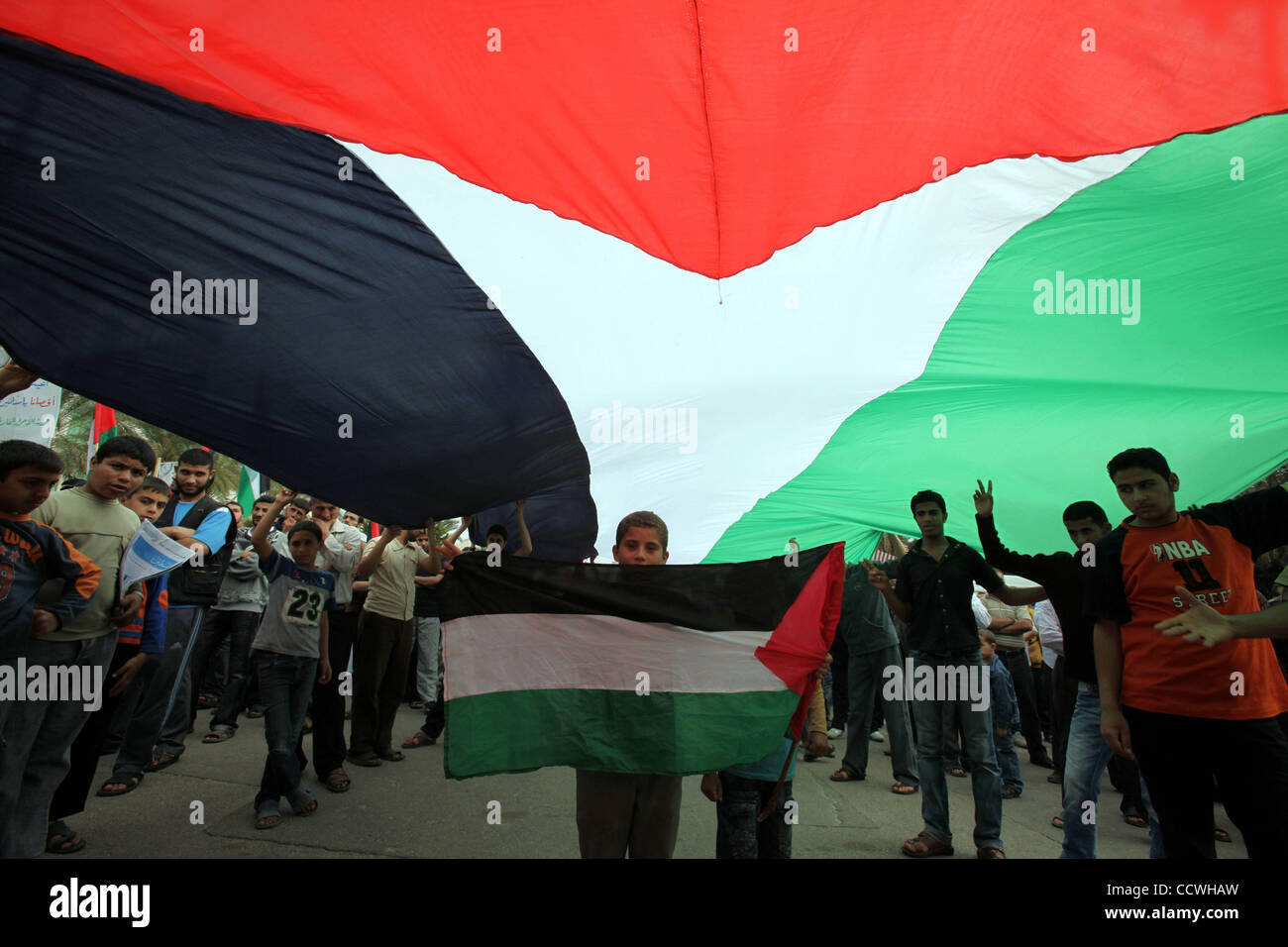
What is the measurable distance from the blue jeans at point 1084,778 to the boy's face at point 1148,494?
45.4 inches

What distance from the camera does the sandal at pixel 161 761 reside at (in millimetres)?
4871

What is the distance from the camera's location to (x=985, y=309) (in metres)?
3.27

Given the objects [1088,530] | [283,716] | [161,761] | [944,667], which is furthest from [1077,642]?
[161,761]

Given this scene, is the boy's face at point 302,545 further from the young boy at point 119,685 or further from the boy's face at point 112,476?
the boy's face at point 112,476

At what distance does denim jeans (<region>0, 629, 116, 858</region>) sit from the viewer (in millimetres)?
2832

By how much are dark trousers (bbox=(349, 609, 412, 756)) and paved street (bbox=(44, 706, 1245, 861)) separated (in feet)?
0.88

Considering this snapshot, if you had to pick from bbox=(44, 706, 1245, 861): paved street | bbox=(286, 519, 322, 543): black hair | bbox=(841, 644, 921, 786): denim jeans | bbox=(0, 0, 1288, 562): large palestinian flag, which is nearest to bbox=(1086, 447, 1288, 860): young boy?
bbox=(0, 0, 1288, 562): large palestinian flag

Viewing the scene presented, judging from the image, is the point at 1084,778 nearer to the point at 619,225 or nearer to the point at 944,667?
the point at 944,667

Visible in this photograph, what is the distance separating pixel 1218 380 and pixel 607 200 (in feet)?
10.2

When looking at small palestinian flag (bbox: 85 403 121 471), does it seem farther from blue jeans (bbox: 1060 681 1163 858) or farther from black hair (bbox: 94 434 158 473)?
blue jeans (bbox: 1060 681 1163 858)

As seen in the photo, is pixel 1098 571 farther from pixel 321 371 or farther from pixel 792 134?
pixel 321 371

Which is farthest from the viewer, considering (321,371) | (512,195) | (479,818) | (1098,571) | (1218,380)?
(479,818)

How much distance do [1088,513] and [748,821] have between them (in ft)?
8.10

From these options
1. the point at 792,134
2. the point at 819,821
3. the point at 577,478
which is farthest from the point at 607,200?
the point at 819,821
